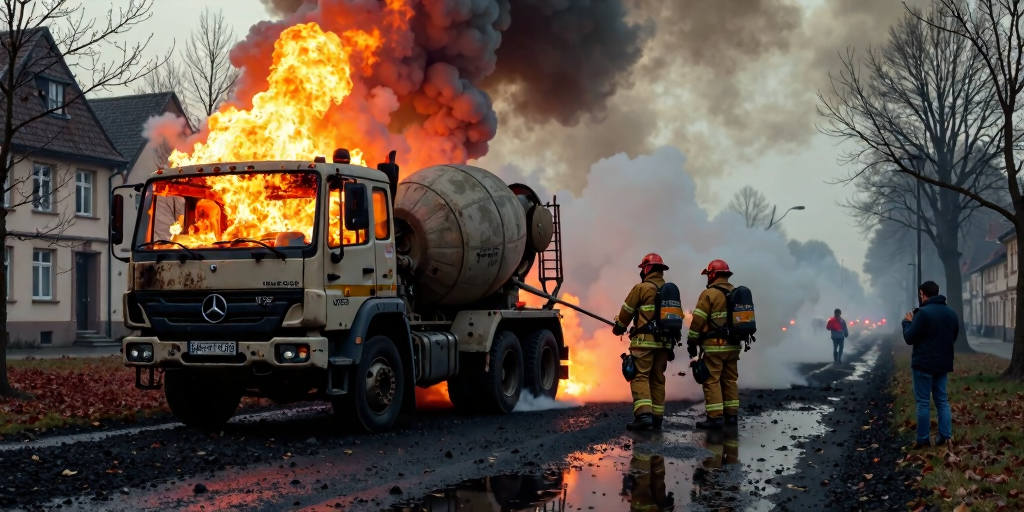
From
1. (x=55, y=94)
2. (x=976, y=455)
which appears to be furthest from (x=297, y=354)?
(x=55, y=94)

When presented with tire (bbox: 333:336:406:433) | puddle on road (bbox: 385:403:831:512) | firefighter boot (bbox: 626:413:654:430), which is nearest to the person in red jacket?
puddle on road (bbox: 385:403:831:512)

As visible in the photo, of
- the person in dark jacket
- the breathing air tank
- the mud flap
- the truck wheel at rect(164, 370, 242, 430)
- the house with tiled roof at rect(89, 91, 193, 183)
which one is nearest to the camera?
the person in dark jacket

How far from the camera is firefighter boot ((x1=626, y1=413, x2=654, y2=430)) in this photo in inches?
461

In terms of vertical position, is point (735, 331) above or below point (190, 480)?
above

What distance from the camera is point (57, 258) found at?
109 ft

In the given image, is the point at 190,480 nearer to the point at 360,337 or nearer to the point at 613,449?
the point at 360,337

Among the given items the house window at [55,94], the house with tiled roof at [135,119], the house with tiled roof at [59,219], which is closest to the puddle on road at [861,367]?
the house with tiled roof at [59,219]

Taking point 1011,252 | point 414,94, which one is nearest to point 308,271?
point 414,94

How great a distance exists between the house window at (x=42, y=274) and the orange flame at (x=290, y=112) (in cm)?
2181

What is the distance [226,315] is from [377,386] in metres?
1.81

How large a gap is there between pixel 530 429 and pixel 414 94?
24.2 feet

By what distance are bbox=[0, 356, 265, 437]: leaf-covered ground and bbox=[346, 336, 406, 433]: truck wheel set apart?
11.4 ft

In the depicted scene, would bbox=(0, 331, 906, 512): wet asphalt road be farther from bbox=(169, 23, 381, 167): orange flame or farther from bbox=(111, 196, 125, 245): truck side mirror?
bbox=(169, 23, 381, 167): orange flame

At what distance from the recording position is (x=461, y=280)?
13.1 metres
